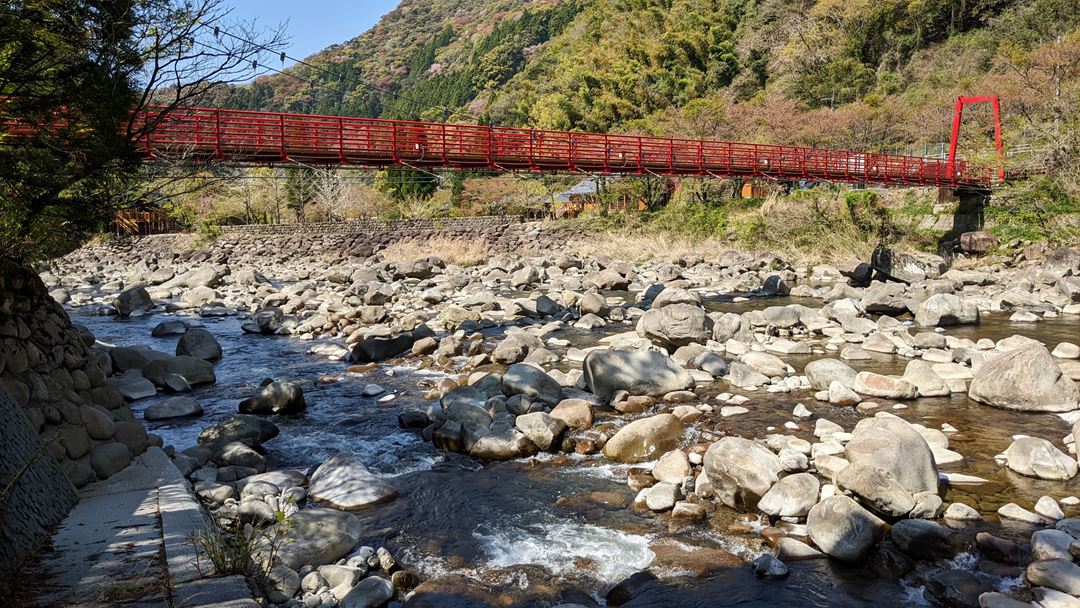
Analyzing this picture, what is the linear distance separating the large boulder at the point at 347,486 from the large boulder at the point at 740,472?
7.87 feet

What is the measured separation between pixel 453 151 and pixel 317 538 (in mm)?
11039

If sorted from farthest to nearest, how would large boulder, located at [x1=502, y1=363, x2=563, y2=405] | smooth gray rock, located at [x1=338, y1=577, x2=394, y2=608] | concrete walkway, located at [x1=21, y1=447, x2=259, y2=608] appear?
large boulder, located at [x1=502, y1=363, x2=563, y2=405] → smooth gray rock, located at [x1=338, y1=577, x2=394, y2=608] → concrete walkway, located at [x1=21, y1=447, x2=259, y2=608]

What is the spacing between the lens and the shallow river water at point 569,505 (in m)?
3.83

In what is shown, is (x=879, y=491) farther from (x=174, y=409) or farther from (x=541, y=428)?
(x=174, y=409)

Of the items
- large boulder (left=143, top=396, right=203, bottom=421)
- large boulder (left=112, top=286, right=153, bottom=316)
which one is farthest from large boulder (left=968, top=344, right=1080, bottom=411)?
large boulder (left=112, top=286, right=153, bottom=316)

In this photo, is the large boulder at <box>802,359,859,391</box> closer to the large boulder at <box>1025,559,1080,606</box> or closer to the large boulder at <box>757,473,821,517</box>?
the large boulder at <box>757,473,821,517</box>

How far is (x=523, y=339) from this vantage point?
31.6 ft

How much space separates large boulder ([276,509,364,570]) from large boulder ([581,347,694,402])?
341 cm

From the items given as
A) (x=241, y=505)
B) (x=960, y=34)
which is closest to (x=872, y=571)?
(x=241, y=505)

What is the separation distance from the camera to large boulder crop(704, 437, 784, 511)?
4613mm

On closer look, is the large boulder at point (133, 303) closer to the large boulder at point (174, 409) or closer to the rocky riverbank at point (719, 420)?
the rocky riverbank at point (719, 420)

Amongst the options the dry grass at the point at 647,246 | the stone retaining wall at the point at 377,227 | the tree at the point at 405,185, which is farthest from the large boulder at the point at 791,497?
the tree at the point at 405,185

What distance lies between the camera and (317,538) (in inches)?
161

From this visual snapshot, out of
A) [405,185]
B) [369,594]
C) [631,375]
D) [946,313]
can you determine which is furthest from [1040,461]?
[405,185]
